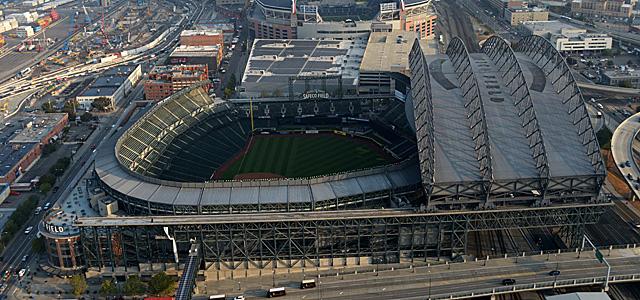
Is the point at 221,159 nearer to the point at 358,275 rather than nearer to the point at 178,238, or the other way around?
the point at 178,238

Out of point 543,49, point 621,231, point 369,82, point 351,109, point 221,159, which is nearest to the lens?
point 621,231

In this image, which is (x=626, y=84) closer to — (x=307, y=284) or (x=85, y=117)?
(x=307, y=284)

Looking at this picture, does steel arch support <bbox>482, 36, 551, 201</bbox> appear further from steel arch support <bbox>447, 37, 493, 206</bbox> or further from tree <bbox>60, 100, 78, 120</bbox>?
tree <bbox>60, 100, 78, 120</bbox>

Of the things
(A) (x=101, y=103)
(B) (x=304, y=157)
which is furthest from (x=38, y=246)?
(A) (x=101, y=103)

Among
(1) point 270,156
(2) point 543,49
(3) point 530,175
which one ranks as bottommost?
(1) point 270,156

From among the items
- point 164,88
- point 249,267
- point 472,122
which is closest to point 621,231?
point 472,122

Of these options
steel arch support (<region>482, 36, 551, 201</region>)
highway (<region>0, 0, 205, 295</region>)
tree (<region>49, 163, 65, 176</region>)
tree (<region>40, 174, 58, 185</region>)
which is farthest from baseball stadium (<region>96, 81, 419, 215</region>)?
tree (<region>49, 163, 65, 176</region>)
